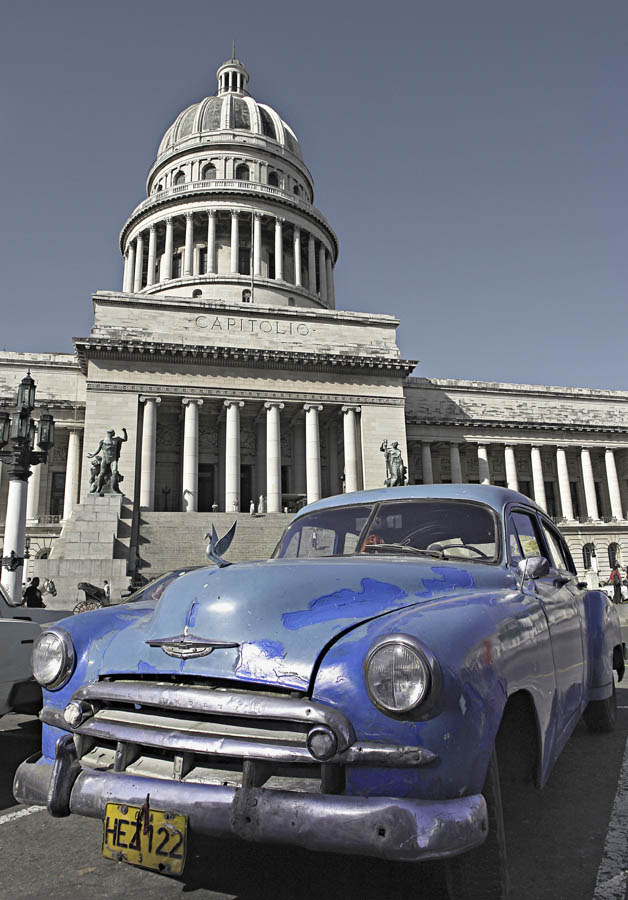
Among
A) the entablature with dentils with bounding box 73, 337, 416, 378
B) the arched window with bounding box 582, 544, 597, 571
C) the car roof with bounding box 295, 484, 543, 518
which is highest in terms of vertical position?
the entablature with dentils with bounding box 73, 337, 416, 378

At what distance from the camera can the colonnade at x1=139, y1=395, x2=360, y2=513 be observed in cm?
3353

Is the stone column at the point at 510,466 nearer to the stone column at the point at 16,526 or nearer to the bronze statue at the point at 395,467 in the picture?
the bronze statue at the point at 395,467

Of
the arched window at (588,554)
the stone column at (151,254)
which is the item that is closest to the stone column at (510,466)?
the arched window at (588,554)

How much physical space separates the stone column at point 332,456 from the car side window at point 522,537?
111ft

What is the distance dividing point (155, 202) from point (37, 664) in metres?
53.5

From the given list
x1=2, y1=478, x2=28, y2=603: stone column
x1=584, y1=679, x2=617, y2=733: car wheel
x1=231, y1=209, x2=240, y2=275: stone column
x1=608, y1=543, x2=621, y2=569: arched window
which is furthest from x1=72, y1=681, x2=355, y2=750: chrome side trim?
x1=231, y1=209, x2=240, y2=275: stone column

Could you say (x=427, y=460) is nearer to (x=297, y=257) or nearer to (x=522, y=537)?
(x=297, y=257)

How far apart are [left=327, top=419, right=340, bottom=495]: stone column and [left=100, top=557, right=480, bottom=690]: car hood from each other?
35247 mm

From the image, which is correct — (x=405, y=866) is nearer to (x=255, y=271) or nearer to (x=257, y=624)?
(x=257, y=624)

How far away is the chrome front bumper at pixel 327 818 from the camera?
2049 millimetres

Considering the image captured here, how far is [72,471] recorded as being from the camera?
38.0 metres

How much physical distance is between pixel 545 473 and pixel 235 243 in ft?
98.4

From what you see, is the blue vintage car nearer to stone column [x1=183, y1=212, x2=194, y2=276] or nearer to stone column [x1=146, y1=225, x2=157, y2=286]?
stone column [x1=183, y1=212, x2=194, y2=276]

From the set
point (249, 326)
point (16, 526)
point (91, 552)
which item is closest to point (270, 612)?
point (16, 526)
